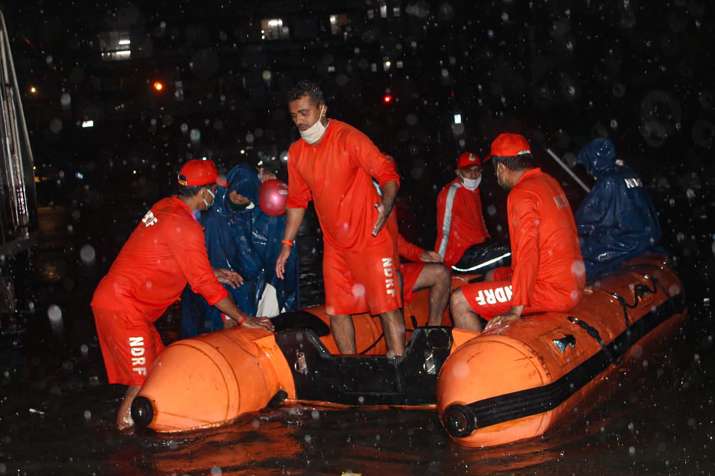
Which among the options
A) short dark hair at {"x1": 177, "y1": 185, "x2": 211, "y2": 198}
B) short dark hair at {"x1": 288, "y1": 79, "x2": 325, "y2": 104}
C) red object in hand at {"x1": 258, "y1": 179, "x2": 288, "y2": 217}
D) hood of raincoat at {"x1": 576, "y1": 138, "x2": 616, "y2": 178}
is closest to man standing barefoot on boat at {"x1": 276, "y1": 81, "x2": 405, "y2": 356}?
short dark hair at {"x1": 288, "y1": 79, "x2": 325, "y2": 104}

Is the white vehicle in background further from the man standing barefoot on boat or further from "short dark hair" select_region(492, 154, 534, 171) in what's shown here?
"short dark hair" select_region(492, 154, 534, 171)

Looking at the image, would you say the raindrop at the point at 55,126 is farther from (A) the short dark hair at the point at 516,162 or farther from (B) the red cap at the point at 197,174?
(A) the short dark hair at the point at 516,162

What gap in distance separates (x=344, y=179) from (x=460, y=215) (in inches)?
119

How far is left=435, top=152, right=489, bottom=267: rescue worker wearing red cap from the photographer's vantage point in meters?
8.92

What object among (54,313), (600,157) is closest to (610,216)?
(600,157)

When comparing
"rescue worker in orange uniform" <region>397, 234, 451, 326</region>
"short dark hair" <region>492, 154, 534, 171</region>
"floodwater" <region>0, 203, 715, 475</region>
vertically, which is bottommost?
"floodwater" <region>0, 203, 715, 475</region>

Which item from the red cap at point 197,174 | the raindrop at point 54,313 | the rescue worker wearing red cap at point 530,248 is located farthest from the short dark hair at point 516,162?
the raindrop at point 54,313

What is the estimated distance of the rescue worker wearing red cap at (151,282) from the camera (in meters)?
6.19

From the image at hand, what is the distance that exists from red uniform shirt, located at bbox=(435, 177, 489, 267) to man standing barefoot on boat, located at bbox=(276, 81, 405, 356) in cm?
249

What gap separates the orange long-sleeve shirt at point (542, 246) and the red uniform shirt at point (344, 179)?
0.94 metres

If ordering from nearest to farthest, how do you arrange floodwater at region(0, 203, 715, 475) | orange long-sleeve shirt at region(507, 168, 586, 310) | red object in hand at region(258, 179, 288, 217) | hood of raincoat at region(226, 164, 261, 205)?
floodwater at region(0, 203, 715, 475) → orange long-sleeve shirt at region(507, 168, 586, 310) → red object in hand at region(258, 179, 288, 217) → hood of raincoat at region(226, 164, 261, 205)

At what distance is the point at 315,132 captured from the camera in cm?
624

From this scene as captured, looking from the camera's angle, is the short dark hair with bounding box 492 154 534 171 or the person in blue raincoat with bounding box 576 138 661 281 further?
the person in blue raincoat with bounding box 576 138 661 281

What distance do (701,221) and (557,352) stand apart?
538 inches
